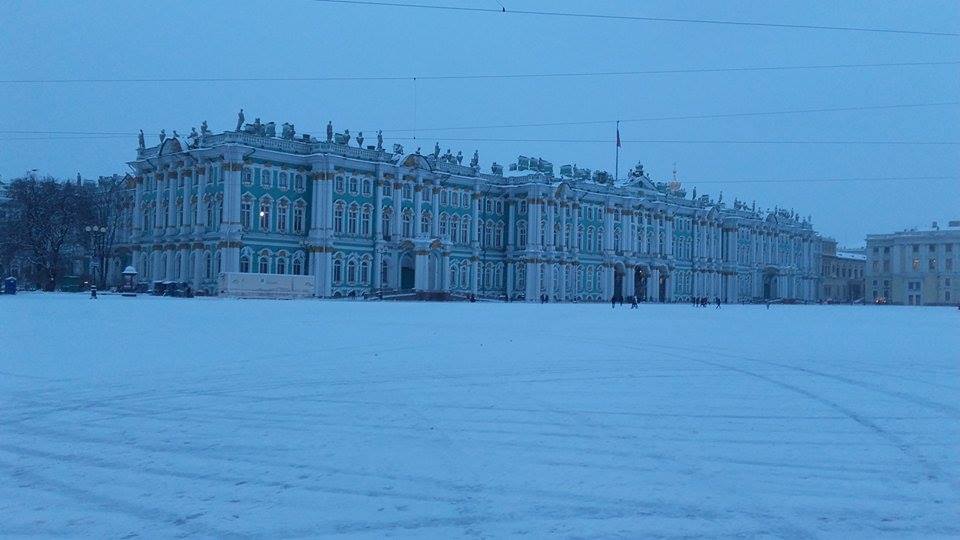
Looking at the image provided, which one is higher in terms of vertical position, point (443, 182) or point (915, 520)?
point (443, 182)

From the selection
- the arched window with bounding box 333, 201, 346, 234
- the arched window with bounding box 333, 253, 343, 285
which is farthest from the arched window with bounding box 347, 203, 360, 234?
the arched window with bounding box 333, 253, 343, 285

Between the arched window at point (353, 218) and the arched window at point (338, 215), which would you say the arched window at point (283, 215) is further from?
the arched window at point (353, 218)

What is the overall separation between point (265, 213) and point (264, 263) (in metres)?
3.60

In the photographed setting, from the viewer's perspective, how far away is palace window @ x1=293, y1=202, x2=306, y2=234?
60.7m

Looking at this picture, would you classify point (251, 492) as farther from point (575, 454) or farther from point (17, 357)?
point (17, 357)

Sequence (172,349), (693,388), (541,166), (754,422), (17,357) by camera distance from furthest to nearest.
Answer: (541,166) → (172,349) → (17,357) → (693,388) → (754,422)

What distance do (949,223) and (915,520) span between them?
132 metres

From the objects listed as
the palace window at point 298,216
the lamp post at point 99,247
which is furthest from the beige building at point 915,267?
the lamp post at point 99,247

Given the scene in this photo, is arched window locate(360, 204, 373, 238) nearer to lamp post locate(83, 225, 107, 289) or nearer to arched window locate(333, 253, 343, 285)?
arched window locate(333, 253, 343, 285)

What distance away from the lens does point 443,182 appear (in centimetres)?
7012

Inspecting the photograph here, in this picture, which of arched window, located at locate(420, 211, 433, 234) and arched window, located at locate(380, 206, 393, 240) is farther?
arched window, located at locate(420, 211, 433, 234)

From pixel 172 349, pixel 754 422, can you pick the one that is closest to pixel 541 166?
pixel 172 349

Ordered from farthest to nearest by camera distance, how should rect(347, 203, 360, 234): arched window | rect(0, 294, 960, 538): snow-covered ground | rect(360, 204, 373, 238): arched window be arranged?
1. rect(360, 204, 373, 238): arched window
2. rect(347, 203, 360, 234): arched window
3. rect(0, 294, 960, 538): snow-covered ground

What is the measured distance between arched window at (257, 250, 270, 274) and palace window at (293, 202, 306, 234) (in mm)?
3234
